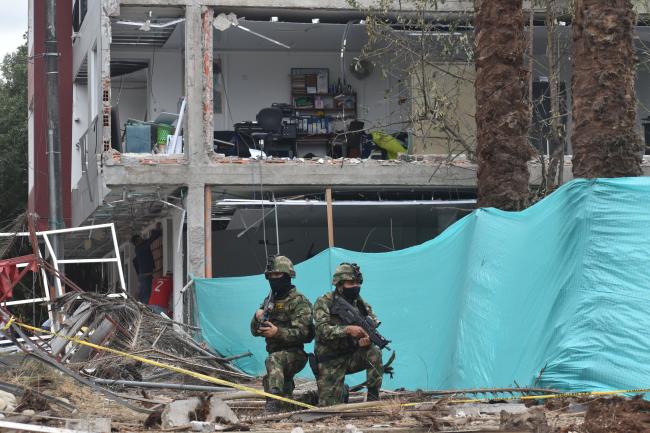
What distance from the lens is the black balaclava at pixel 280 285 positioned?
11.2 metres

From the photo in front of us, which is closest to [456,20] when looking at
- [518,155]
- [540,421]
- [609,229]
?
[518,155]

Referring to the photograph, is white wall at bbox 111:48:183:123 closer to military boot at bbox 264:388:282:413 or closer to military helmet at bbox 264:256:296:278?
military helmet at bbox 264:256:296:278

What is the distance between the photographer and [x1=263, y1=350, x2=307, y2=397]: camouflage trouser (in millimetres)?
10922

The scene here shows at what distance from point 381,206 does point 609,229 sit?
12761 millimetres

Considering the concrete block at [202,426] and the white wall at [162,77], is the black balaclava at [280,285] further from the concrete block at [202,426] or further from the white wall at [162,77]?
the white wall at [162,77]

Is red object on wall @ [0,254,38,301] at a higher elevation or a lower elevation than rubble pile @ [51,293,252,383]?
higher

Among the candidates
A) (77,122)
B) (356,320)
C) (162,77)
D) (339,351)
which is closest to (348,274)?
(356,320)

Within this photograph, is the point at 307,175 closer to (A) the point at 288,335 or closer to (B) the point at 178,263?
(B) the point at 178,263

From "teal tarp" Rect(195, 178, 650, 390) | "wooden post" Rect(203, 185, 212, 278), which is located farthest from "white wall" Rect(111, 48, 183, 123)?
"teal tarp" Rect(195, 178, 650, 390)

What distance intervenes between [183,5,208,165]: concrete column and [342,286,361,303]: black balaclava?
8.41 metres

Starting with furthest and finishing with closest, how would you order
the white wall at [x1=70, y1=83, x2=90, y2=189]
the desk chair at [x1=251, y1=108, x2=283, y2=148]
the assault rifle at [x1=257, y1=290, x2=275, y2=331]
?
the white wall at [x1=70, y1=83, x2=90, y2=189]
the desk chair at [x1=251, y1=108, x2=283, y2=148]
the assault rifle at [x1=257, y1=290, x2=275, y2=331]

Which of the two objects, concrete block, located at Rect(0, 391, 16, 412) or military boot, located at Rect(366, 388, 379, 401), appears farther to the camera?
military boot, located at Rect(366, 388, 379, 401)

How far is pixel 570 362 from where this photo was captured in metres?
9.07

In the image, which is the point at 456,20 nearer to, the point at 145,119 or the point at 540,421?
the point at 145,119
